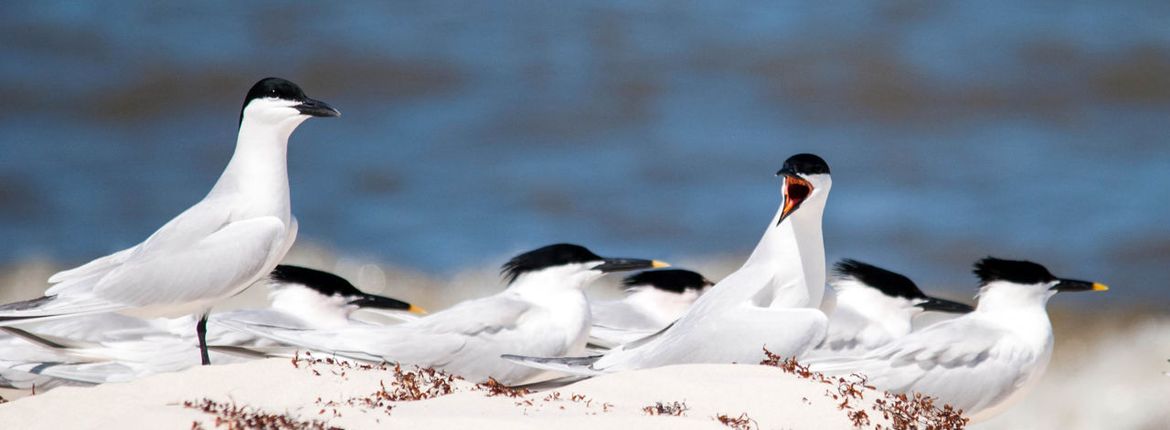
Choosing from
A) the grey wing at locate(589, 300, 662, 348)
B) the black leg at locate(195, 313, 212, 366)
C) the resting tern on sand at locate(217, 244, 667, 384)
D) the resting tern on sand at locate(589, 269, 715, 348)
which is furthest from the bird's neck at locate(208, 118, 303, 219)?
the resting tern on sand at locate(589, 269, 715, 348)

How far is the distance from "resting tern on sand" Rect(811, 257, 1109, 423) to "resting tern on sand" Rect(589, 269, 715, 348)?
218 cm

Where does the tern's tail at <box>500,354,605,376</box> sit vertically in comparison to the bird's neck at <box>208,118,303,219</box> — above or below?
below

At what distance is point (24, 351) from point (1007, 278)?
4.70m

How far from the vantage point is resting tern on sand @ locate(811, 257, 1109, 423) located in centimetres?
616

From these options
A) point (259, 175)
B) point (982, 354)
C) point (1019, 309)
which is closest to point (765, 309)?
point (982, 354)

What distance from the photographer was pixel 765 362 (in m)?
5.46

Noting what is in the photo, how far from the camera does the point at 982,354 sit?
6484mm

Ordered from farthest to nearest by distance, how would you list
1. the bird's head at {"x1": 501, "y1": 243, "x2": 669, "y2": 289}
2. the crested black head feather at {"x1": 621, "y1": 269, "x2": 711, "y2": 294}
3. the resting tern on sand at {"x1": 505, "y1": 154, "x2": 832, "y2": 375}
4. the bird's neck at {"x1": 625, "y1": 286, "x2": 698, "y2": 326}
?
the crested black head feather at {"x1": 621, "y1": 269, "x2": 711, "y2": 294} < the bird's neck at {"x1": 625, "y1": 286, "x2": 698, "y2": 326} < the bird's head at {"x1": 501, "y1": 243, "x2": 669, "y2": 289} < the resting tern on sand at {"x1": 505, "y1": 154, "x2": 832, "y2": 375}

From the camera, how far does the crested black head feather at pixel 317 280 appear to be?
7.99 metres

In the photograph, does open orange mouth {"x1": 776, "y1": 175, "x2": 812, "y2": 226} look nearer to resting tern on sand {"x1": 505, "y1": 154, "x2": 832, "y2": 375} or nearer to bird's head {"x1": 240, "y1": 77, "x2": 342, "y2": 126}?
resting tern on sand {"x1": 505, "y1": 154, "x2": 832, "y2": 375}

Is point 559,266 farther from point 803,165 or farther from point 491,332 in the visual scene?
point 803,165

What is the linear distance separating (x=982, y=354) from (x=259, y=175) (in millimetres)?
3214

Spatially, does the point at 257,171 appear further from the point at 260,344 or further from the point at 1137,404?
the point at 1137,404

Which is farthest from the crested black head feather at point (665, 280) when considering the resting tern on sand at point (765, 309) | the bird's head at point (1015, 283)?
the resting tern on sand at point (765, 309)
